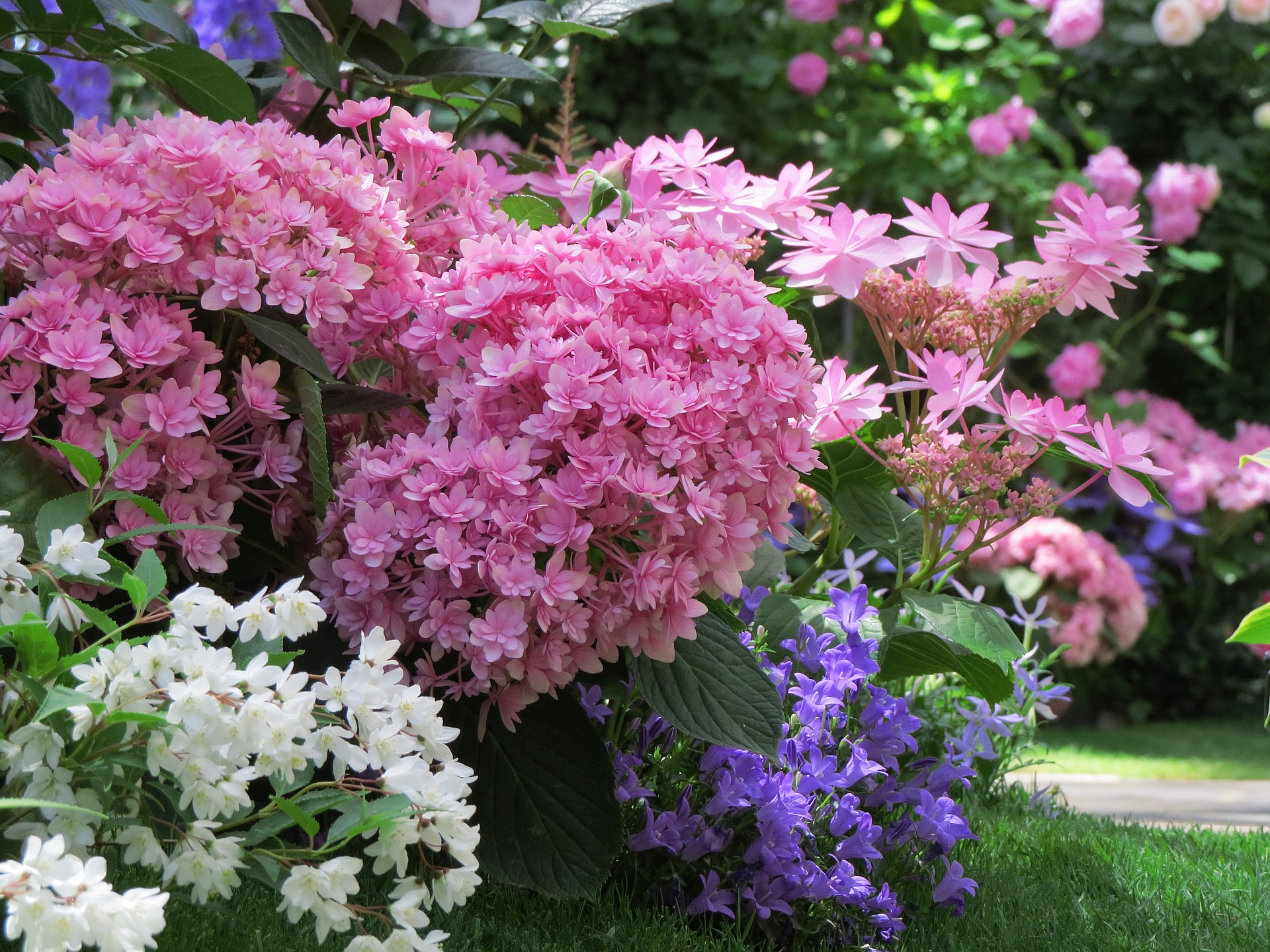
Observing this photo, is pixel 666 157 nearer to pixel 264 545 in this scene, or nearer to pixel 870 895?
pixel 264 545

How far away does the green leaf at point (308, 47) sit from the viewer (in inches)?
58.4

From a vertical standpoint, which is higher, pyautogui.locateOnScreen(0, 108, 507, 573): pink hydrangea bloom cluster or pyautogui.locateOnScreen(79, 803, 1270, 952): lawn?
pyautogui.locateOnScreen(0, 108, 507, 573): pink hydrangea bloom cluster

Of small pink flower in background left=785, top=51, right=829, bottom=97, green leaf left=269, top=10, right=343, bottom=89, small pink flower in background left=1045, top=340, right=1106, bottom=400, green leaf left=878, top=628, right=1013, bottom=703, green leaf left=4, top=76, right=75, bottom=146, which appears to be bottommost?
small pink flower in background left=1045, top=340, right=1106, bottom=400

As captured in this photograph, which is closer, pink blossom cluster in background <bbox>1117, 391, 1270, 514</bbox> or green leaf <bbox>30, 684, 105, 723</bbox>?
green leaf <bbox>30, 684, 105, 723</bbox>

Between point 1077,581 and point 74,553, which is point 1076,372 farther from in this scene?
point 74,553

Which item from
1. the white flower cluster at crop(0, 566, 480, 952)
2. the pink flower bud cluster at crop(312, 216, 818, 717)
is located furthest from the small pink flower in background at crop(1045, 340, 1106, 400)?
the white flower cluster at crop(0, 566, 480, 952)

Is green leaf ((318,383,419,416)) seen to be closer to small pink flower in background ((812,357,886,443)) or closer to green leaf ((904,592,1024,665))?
small pink flower in background ((812,357,886,443))

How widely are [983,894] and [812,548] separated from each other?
483mm

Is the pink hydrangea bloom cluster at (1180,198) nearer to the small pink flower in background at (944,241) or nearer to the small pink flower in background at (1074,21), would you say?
the small pink flower in background at (1074,21)

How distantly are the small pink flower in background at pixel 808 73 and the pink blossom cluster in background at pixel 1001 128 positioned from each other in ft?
1.92

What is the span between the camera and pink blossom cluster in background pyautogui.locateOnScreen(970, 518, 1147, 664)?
368 centimetres

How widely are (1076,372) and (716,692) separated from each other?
3461 mm

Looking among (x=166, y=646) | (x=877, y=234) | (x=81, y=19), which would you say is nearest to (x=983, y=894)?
(x=877, y=234)

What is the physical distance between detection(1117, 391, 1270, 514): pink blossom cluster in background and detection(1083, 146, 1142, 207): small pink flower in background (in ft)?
2.41
